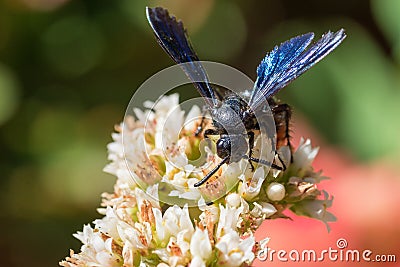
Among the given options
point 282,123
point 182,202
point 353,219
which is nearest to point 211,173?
point 182,202

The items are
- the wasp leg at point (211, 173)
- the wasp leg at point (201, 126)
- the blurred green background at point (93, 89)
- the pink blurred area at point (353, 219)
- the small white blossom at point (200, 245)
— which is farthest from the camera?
the blurred green background at point (93, 89)

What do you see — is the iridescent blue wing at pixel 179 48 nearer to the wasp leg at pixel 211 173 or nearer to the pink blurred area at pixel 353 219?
the wasp leg at pixel 211 173

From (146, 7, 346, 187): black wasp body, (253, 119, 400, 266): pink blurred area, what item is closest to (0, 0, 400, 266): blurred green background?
(253, 119, 400, 266): pink blurred area

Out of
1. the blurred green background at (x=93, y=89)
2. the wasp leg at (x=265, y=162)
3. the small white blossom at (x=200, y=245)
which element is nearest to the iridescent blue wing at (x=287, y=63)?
the wasp leg at (x=265, y=162)

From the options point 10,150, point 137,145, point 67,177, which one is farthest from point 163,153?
point 10,150

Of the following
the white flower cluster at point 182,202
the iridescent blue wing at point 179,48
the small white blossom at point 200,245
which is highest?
the iridescent blue wing at point 179,48

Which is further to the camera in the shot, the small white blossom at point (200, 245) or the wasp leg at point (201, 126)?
the wasp leg at point (201, 126)

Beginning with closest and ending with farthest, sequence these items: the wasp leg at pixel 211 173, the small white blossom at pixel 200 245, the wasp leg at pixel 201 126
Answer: the small white blossom at pixel 200 245 → the wasp leg at pixel 211 173 → the wasp leg at pixel 201 126

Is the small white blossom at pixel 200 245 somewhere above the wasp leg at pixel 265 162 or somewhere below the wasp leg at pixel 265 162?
below
